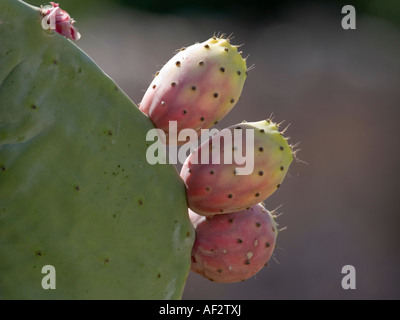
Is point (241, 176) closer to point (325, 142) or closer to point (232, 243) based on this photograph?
point (232, 243)

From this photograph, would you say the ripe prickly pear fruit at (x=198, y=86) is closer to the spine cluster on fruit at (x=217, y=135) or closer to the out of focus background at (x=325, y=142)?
the spine cluster on fruit at (x=217, y=135)

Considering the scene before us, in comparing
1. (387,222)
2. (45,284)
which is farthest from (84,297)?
(387,222)

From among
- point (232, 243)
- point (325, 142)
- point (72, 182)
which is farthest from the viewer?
point (325, 142)

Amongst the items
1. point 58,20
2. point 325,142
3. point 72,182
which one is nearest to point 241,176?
point 72,182

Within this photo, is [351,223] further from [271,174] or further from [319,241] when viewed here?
[271,174]

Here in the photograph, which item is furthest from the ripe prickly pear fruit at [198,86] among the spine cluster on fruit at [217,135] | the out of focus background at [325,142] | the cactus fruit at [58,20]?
the out of focus background at [325,142]

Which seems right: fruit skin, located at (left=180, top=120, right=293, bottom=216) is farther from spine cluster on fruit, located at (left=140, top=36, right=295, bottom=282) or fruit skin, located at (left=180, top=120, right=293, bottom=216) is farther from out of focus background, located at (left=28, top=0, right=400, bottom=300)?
out of focus background, located at (left=28, top=0, right=400, bottom=300)
